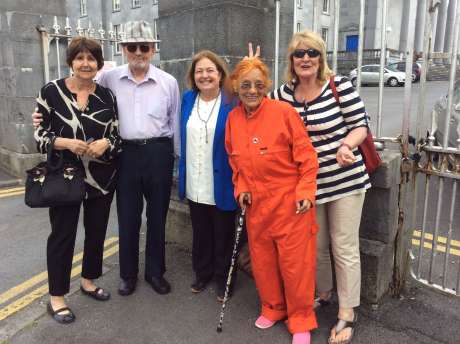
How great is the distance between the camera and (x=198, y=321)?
322cm

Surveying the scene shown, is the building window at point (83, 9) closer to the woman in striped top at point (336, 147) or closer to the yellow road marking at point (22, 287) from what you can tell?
the yellow road marking at point (22, 287)

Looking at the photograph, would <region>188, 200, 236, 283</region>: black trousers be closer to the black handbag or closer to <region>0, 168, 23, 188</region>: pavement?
the black handbag

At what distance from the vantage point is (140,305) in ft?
11.4

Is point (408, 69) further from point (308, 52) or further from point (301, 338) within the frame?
point (301, 338)

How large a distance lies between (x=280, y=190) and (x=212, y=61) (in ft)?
3.64

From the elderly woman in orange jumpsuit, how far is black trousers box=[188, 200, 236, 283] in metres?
0.48

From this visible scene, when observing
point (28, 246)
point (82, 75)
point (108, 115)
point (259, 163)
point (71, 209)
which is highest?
point (82, 75)

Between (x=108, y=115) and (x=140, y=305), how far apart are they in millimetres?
1519

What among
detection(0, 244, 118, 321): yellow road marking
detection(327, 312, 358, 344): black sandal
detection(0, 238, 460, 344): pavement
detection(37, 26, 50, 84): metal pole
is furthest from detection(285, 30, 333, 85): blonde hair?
detection(37, 26, 50, 84): metal pole

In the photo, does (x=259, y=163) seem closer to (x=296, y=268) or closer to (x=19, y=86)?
(x=296, y=268)

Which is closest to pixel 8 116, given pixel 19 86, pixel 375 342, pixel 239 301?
pixel 19 86

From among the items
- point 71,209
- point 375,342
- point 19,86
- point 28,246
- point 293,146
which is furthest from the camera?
point 19,86

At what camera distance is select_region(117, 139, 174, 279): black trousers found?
3.39m

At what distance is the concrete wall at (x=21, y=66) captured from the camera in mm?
7207
